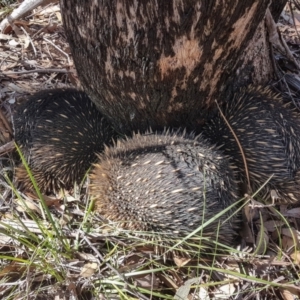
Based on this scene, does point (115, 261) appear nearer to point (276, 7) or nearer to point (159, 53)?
point (159, 53)

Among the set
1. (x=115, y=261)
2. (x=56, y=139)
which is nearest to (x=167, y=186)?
(x=115, y=261)

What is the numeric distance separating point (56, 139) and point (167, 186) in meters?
0.57

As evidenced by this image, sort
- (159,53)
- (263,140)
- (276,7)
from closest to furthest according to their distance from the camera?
(159,53) < (263,140) < (276,7)

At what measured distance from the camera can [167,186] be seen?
1.52 metres

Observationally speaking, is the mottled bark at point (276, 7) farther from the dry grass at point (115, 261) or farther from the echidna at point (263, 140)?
the dry grass at point (115, 261)

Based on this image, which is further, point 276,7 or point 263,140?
point 276,7

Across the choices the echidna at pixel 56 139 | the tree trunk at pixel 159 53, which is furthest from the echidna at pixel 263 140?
the echidna at pixel 56 139

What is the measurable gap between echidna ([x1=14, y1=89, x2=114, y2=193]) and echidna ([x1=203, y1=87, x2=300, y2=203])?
20.2 inches

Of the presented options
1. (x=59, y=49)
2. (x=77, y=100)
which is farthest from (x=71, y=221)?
(x=59, y=49)

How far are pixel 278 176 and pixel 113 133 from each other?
0.74 meters

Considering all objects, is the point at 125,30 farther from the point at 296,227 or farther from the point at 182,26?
the point at 296,227

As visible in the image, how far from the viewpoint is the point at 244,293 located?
4.89 ft

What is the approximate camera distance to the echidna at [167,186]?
1.50 m

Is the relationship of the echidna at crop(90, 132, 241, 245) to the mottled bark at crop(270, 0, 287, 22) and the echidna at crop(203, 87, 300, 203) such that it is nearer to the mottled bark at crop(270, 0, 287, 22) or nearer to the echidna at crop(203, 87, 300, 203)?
the echidna at crop(203, 87, 300, 203)
